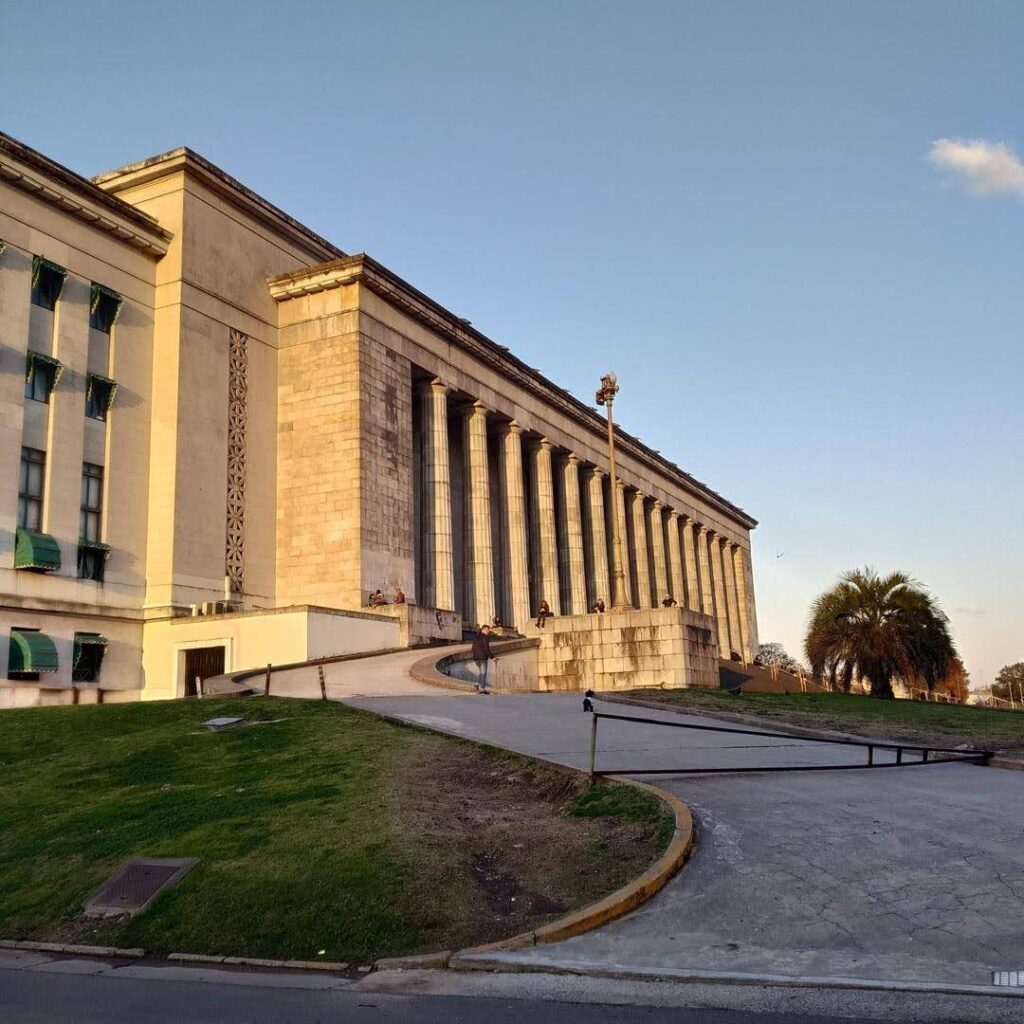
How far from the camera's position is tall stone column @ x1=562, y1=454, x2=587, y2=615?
182 ft

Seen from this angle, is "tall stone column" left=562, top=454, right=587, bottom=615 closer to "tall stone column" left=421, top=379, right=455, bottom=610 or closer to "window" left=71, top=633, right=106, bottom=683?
"tall stone column" left=421, top=379, right=455, bottom=610

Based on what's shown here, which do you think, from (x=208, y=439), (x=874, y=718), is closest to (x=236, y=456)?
(x=208, y=439)

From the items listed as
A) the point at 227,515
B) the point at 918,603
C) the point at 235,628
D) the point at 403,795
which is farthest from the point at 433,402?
the point at 403,795

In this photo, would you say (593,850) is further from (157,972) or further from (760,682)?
(760,682)

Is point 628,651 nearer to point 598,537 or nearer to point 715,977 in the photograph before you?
point 715,977

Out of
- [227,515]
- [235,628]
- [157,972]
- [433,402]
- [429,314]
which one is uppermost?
[429,314]

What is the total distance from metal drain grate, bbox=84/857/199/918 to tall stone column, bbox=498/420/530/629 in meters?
39.6

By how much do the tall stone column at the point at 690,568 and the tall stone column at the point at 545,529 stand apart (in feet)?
72.6

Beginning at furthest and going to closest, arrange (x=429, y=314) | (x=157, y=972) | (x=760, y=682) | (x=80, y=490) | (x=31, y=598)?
(x=760, y=682)
(x=429, y=314)
(x=80, y=490)
(x=31, y=598)
(x=157, y=972)

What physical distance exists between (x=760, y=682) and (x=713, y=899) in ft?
161

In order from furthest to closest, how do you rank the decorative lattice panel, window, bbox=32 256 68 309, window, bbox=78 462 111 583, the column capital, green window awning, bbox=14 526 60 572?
the column capital, the decorative lattice panel, window, bbox=78 462 111 583, window, bbox=32 256 68 309, green window awning, bbox=14 526 60 572

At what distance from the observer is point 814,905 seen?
7500 millimetres

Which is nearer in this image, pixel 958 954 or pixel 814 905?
pixel 958 954

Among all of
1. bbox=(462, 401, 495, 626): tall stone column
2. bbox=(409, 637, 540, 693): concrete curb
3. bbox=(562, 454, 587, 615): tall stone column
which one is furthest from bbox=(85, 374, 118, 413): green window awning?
bbox=(562, 454, 587, 615): tall stone column
